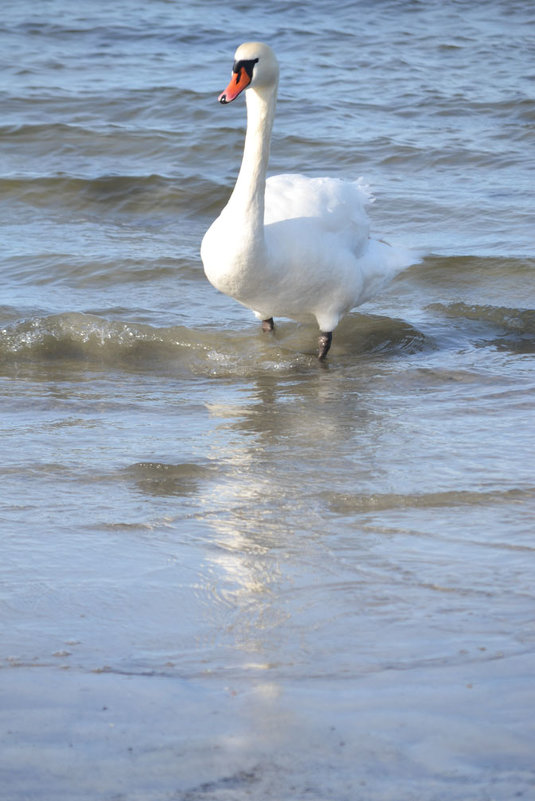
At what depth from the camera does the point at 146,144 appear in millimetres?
11648

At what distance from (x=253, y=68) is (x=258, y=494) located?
8.69ft

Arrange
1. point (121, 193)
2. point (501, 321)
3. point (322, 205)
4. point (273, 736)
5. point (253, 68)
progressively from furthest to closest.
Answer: point (121, 193) < point (501, 321) < point (322, 205) < point (253, 68) < point (273, 736)

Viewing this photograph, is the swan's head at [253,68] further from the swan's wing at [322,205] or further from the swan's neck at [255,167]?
the swan's wing at [322,205]

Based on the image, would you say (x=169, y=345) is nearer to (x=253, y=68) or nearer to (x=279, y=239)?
(x=279, y=239)

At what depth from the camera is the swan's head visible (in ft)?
18.6

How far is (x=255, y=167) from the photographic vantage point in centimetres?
581

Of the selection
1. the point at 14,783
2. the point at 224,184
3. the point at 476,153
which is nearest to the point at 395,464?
the point at 14,783

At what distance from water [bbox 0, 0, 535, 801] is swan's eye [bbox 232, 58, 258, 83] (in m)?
1.51

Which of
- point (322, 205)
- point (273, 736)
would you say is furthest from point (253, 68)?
point (273, 736)

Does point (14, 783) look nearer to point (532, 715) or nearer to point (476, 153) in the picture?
point (532, 715)

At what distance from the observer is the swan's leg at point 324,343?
6.34m

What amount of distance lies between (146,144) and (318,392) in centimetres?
660

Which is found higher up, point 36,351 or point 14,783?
point 14,783

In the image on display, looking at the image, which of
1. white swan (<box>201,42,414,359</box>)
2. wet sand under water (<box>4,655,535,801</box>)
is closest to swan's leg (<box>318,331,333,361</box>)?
white swan (<box>201,42,414,359</box>)
